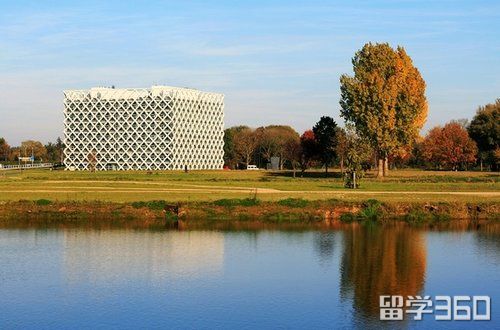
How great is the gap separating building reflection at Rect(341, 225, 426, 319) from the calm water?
0.06 metres

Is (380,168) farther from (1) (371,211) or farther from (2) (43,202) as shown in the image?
(2) (43,202)

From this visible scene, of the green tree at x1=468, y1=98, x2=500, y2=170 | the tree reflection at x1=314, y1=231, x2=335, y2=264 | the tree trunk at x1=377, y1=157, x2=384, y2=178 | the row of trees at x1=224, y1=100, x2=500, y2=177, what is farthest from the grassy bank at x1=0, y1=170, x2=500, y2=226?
the green tree at x1=468, y1=98, x2=500, y2=170

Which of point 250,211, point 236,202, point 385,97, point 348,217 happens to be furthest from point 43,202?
point 385,97

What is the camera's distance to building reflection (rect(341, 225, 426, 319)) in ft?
110

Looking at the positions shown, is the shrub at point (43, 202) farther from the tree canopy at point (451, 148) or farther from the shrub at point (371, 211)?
the tree canopy at point (451, 148)

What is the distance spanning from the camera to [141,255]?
141ft

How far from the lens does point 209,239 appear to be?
49.8m

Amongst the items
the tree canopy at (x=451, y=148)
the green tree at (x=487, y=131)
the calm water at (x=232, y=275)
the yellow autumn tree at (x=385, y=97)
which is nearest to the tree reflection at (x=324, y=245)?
the calm water at (x=232, y=275)

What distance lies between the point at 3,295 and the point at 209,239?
18836mm

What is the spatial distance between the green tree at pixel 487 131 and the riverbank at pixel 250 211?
7886cm

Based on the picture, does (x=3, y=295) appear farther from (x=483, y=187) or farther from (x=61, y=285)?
(x=483, y=187)

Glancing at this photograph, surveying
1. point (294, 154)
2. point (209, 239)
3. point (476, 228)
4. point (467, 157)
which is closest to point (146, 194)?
point (209, 239)

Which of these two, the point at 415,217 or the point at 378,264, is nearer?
the point at 378,264

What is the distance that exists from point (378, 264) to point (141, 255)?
43.7 ft
